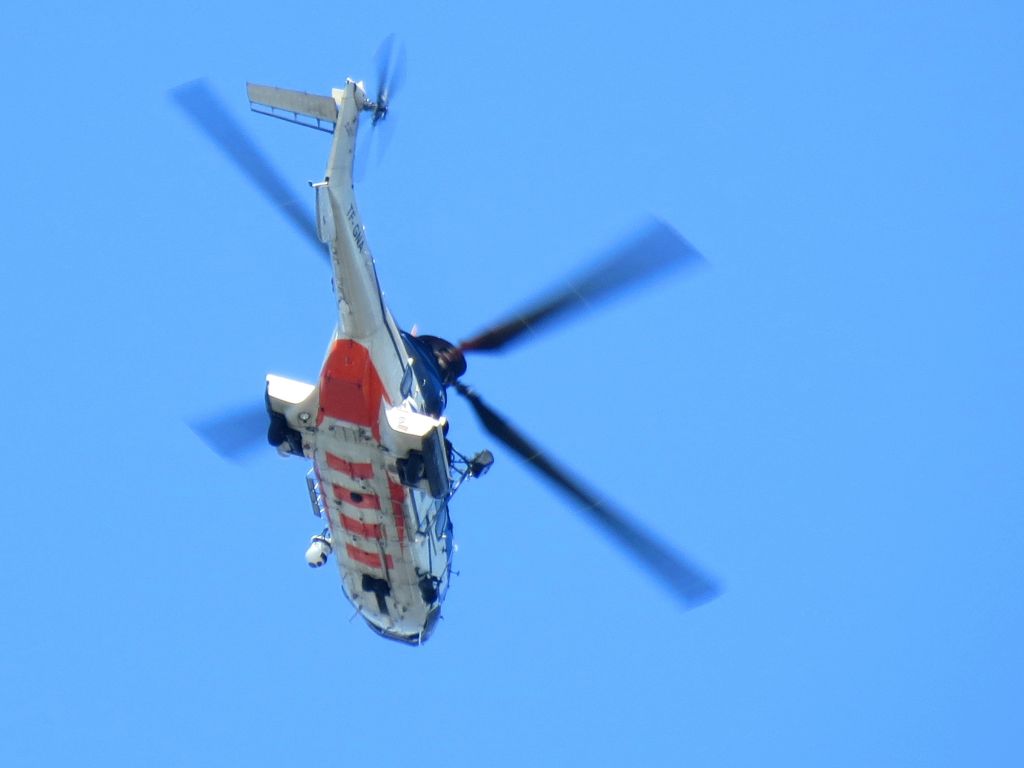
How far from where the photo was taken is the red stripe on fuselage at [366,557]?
112 ft

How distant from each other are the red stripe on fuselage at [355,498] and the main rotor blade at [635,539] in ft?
8.77

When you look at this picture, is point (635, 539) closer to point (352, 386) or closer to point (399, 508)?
point (399, 508)

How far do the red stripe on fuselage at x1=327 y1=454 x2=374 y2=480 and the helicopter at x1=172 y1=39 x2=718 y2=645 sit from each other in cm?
2

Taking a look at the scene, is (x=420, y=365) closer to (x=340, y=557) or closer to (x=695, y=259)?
(x=340, y=557)

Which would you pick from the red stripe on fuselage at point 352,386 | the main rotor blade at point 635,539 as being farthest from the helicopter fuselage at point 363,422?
the main rotor blade at point 635,539

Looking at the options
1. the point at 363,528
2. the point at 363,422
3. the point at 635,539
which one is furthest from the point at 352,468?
the point at 635,539

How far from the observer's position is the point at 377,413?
32406 mm

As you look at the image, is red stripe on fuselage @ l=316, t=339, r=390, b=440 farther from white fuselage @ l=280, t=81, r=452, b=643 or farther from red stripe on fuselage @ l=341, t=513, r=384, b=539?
red stripe on fuselage @ l=341, t=513, r=384, b=539

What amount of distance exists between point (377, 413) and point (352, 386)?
61 cm

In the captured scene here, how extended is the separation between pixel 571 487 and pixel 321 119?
7277 millimetres

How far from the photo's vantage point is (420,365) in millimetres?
34094

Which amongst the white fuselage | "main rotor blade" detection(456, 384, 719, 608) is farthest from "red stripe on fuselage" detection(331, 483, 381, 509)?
"main rotor blade" detection(456, 384, 719, 608)

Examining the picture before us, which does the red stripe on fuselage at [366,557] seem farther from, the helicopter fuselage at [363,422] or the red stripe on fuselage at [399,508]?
the red stripe on fuselage at [399,508]

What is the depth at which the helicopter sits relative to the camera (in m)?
31.7
